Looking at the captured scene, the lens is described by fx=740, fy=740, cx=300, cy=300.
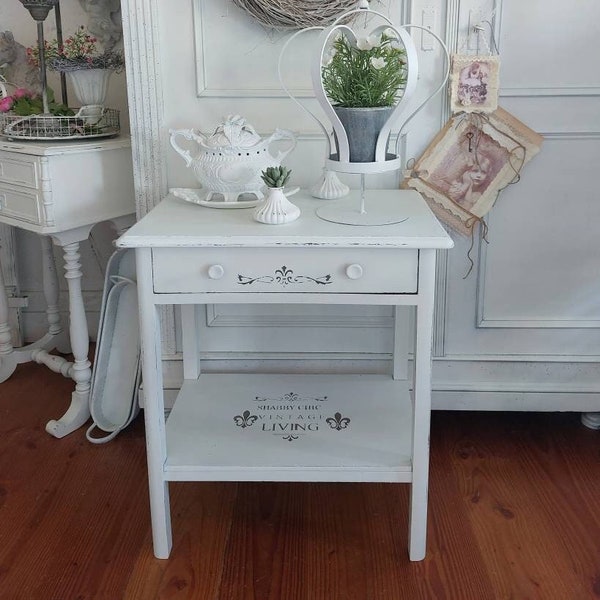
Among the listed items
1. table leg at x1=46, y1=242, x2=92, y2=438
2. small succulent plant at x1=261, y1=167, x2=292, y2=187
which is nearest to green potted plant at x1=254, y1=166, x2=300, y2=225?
small succulent plant at x1=261, y1=167, x2=292, y2=187

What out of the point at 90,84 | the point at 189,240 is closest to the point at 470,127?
the point at 189,240

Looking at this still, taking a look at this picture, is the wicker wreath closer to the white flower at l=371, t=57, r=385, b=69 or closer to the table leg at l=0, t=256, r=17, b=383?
the white flower at l=371, t=57, r=385, b=69

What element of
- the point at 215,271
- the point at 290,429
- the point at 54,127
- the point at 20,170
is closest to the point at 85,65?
the point at 54,127

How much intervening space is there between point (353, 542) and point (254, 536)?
0.73 ft

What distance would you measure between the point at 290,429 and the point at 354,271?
465 millimetres

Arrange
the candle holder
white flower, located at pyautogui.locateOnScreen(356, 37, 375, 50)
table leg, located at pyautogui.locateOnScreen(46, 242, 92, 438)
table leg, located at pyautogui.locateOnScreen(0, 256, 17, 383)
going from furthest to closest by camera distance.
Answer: table leg, located at pyautogui.locateOnScreen(0, 256, 17, 383) → table leg, located at pyautogui.locateOnScreen(46, 242, 92, 438) → the candle holder → white flower, located at pyautogui.locateOnScreen(356, 37, 375, 50)

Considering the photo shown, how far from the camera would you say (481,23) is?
1.80m

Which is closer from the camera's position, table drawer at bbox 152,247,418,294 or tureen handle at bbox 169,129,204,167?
table drawer at bbox 152,247,418,294

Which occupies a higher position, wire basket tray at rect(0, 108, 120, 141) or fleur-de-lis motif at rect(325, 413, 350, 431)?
wire basket tray at rect(0, 108, 120, 141)

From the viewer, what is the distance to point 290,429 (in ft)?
5.62

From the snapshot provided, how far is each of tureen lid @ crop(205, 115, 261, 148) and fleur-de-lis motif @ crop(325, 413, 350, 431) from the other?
665 mm

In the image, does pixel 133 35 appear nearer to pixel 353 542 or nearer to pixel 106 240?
pixel 106 240

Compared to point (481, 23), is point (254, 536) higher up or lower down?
lower down

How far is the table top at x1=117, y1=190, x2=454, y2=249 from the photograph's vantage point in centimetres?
142
